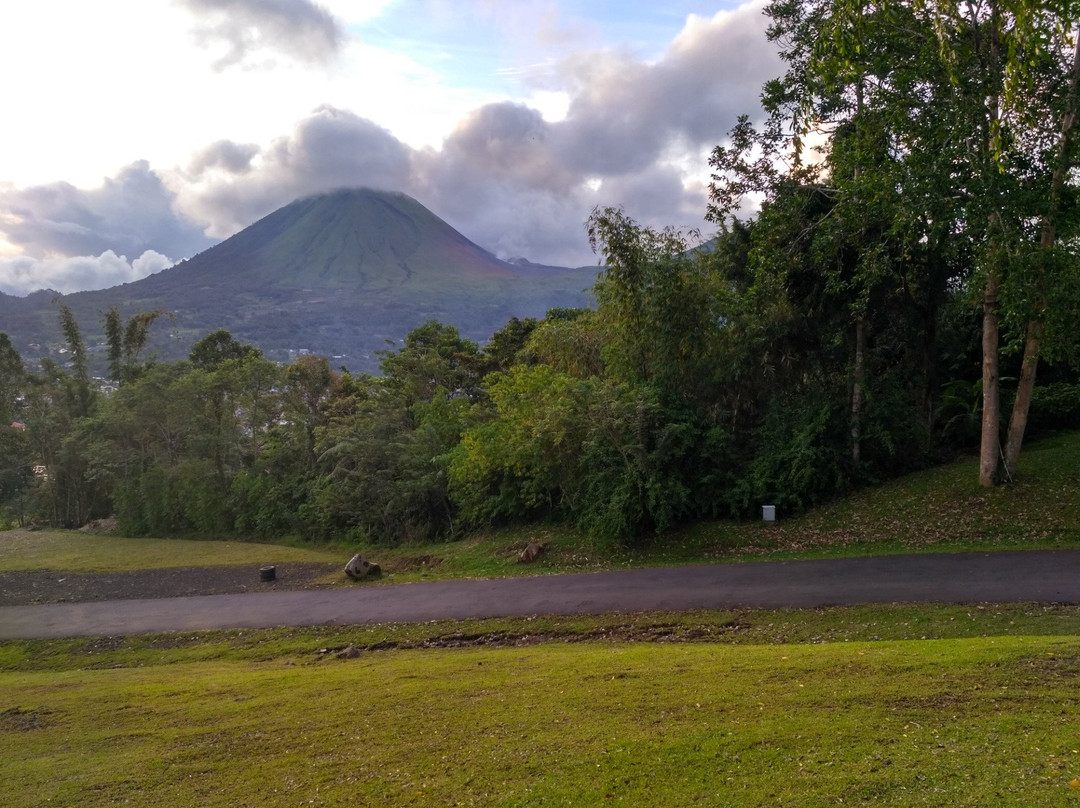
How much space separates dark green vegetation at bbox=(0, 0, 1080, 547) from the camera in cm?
1307

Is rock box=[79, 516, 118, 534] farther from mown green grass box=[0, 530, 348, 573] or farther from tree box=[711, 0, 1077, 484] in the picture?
tree box=[711, 0, 1077, 484]

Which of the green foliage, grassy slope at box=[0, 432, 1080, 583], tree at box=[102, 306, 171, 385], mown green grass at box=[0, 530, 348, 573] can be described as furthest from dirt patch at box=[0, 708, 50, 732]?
tree at box=[102, 306, 171, 385]

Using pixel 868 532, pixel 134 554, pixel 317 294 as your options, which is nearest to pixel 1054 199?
pixel 868 532

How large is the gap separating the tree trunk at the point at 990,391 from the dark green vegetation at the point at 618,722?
21.9ft

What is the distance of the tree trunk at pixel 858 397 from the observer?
60.7 ft

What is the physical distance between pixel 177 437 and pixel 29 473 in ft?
66.9

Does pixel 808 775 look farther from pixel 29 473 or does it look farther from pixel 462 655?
pixel 29 473

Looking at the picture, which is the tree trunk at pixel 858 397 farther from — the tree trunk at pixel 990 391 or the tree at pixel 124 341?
the tree at pixel 124 341

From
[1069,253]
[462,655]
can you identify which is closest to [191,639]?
[462,655]

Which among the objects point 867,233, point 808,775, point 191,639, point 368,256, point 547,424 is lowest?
point 191,639

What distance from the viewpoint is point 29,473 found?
4706 centimetres

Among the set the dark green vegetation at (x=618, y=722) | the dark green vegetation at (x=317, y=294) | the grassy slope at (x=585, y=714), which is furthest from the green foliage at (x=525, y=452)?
the dark green vegetation at (x=317, y=294)

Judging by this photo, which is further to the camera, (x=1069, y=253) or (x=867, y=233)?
(x=867, y=233)

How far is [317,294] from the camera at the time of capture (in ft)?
531
